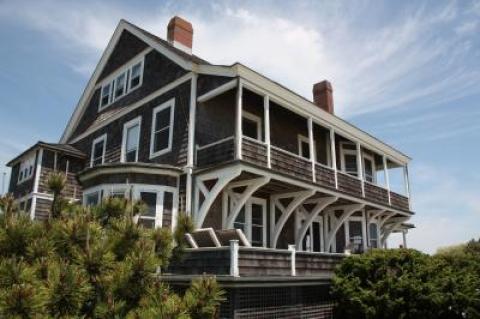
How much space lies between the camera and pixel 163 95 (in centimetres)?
1523

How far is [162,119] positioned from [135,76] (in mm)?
3878

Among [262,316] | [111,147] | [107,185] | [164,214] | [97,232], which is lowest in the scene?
[262,316]

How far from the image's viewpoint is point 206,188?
12.6 m

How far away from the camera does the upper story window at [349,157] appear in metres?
19.7

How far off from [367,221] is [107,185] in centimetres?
1215

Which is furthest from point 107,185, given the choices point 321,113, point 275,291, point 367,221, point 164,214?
point 367,221

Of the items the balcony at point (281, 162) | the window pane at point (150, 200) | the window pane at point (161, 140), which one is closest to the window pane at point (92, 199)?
the window pane at point (150, 200)

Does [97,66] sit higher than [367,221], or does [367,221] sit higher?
[97,66]

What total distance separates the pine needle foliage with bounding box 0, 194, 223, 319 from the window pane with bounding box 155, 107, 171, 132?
920cm

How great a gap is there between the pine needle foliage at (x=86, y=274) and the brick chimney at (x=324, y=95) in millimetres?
17866

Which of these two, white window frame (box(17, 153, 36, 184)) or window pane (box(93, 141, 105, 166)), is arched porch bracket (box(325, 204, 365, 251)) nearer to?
window pane (box(93, 141, 105, 166))

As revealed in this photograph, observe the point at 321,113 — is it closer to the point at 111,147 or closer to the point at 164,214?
the point at 164,214

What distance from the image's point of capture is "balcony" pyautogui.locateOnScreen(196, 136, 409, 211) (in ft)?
39.2

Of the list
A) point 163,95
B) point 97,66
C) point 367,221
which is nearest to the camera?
point 163,95
